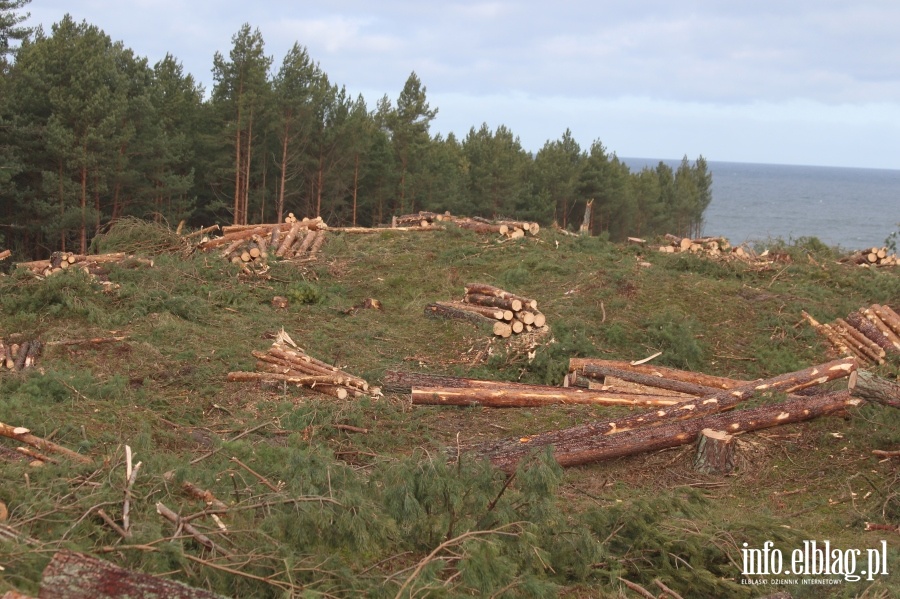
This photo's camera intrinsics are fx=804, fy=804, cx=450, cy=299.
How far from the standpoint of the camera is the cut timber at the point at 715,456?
827cm

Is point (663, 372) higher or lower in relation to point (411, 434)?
higher

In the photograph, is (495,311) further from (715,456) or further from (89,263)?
(89,263)

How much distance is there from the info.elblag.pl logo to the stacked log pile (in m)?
2.39

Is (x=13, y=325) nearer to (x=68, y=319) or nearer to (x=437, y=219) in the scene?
(x=68, y=319)

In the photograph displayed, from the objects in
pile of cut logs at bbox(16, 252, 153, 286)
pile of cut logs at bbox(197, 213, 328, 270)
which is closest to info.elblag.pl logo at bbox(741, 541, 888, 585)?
pile of cut logs at bbox(16, 252, 153, 286)

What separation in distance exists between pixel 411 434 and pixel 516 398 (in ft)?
5.15

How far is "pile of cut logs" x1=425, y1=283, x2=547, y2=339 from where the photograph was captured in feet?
40.5

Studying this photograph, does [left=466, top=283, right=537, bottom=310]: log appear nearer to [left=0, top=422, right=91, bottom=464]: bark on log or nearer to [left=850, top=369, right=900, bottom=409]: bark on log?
[left=850, top=369, right=900, bottom=409]: bark on log

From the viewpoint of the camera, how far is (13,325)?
39.7 ft

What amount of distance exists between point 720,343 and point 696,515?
6666 millimetres

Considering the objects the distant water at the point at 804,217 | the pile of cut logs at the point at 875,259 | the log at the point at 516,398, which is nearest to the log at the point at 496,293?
the log at the point at 516,398

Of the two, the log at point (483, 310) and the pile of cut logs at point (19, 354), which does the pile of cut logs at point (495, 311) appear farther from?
the pile of cut logs at point (19, 354)

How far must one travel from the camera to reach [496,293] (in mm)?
13297

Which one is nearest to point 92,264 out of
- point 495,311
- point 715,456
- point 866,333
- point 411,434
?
point 495,311
